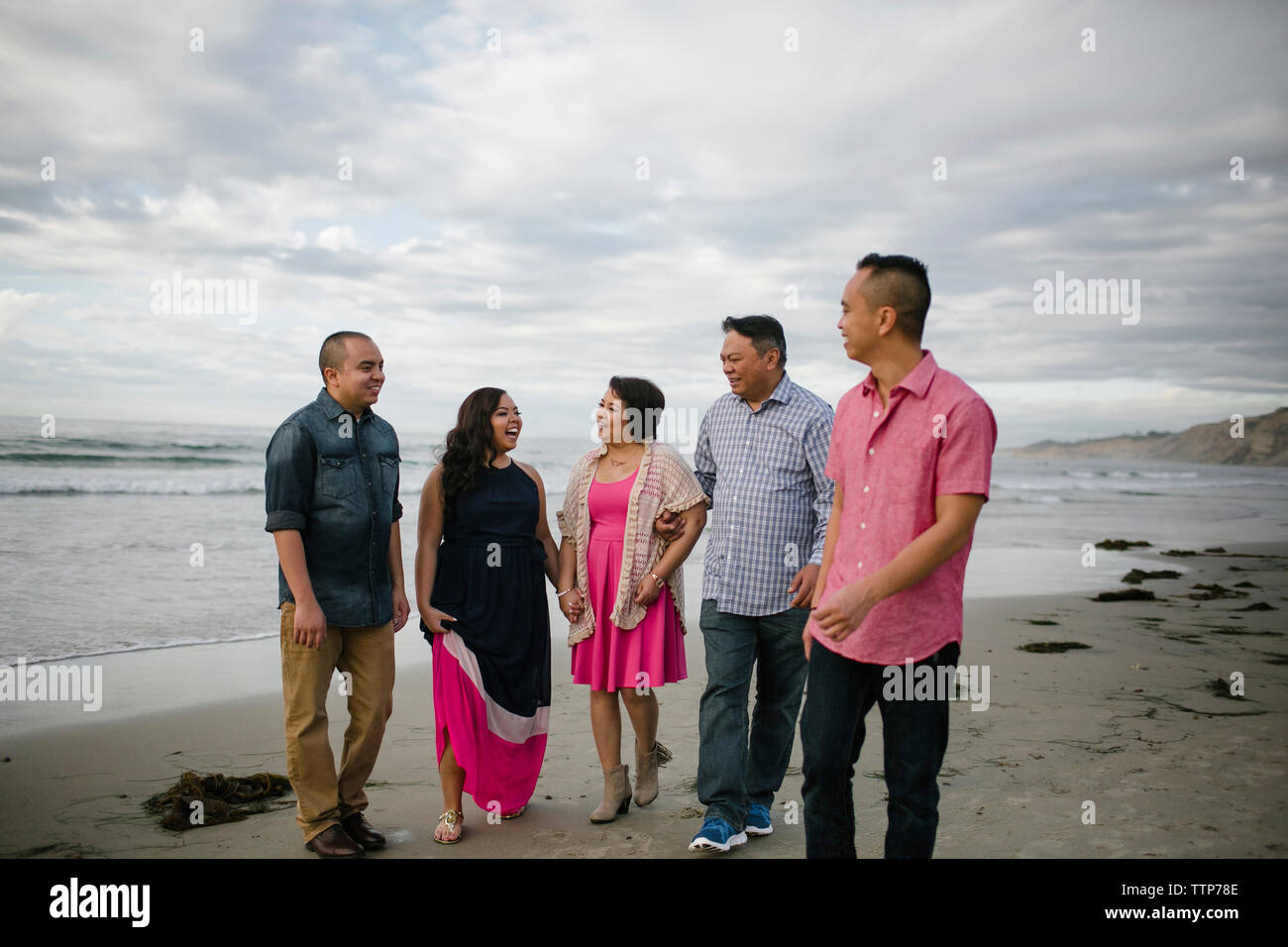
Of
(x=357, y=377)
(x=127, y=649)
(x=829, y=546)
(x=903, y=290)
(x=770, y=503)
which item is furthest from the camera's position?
(x=127, y=649)

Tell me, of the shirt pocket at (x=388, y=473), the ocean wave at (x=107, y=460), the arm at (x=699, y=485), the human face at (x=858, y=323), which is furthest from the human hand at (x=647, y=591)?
the ocean wave at (x=107, y=460)

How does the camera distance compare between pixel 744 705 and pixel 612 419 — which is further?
pixel 612 419

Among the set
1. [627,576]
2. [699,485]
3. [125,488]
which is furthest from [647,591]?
[125,488]

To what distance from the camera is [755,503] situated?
157 inches

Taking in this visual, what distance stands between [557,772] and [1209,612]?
24.3ft

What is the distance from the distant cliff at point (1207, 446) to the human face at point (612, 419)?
6286 cm

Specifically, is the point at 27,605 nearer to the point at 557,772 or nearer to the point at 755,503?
the point at 557,772

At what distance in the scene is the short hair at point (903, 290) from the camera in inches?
107

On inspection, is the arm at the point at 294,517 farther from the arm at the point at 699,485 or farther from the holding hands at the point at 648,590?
the arm at the point at 699,485

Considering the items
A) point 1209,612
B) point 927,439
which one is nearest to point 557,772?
point 927,439

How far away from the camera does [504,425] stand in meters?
4.28

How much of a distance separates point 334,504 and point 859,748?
7.48ft

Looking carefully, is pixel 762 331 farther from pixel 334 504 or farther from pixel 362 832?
pixel 362 832

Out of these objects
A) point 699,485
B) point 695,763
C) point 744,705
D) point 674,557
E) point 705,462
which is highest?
point 705,462
